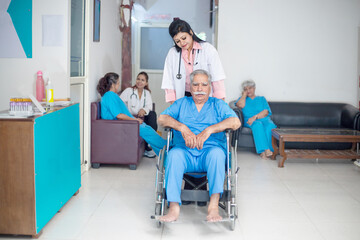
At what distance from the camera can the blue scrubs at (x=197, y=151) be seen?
9.80ft

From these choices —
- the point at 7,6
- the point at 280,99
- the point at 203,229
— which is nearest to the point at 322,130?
the point at 280,99

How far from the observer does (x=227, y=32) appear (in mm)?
6305

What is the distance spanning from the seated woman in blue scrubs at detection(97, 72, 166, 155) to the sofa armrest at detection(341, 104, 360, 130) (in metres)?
2.64

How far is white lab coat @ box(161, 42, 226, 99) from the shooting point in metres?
3.52

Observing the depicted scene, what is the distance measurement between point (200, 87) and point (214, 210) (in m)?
0.92

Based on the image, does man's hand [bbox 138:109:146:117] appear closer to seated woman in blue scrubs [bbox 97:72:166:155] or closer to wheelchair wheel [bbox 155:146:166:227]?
→ seated woman in blue scrubs [bbox 97:72:166:155]

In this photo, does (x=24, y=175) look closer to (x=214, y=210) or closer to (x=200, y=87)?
(x=214, y=210)

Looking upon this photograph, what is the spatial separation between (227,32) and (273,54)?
29.5 inches

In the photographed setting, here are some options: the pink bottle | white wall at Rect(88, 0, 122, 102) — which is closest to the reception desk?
the pink bottle

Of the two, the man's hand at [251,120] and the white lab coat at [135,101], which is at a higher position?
the white lab coat at [135,101]

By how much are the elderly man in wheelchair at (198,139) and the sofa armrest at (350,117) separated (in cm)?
306

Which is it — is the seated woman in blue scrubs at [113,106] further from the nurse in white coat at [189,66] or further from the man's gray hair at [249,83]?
the man's gray hair at [249,83]

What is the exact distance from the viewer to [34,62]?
363 centimetres

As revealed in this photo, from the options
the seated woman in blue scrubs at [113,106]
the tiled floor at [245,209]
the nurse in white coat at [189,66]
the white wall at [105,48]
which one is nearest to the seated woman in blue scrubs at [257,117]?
the tiled floor at [245,209]
